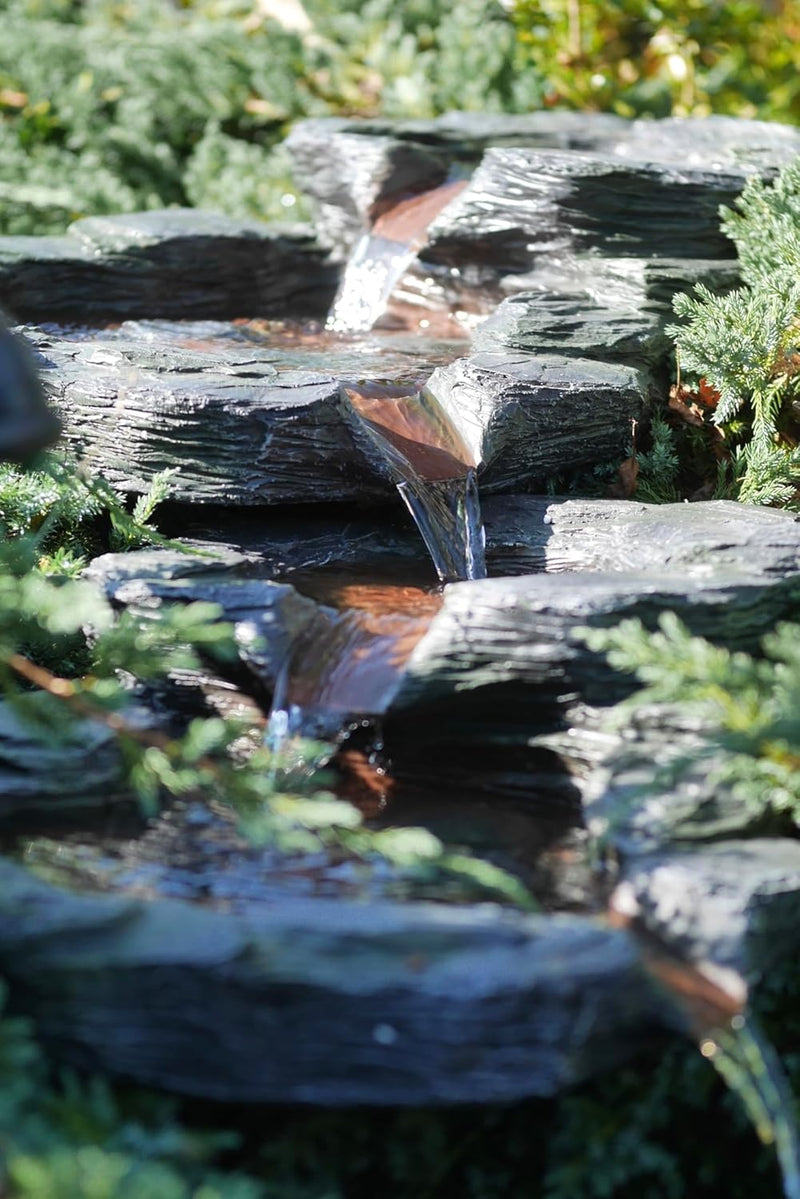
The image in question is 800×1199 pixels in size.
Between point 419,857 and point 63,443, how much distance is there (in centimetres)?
262

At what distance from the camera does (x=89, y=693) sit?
3436 millimetres

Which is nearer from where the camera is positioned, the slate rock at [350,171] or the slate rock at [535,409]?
the slate rock at [535,409]

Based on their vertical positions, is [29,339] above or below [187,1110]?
above

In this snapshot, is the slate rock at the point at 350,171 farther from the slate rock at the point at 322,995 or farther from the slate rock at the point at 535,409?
the slate rock at the point at 322,995

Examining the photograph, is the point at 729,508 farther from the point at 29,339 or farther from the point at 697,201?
the point at 29,339

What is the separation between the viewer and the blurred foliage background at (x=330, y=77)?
882 cm

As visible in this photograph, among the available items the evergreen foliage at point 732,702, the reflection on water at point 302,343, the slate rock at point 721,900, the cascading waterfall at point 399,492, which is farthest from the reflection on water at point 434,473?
the slate rock at point 721,900

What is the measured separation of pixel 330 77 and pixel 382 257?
303 centimetres

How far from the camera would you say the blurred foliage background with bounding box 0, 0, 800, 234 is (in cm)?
882

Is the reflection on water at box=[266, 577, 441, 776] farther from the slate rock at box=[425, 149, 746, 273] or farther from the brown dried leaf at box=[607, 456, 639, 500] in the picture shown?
the slate rock at box=[425, 149, 746, 273]

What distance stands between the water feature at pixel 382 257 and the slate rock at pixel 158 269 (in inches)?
13.2

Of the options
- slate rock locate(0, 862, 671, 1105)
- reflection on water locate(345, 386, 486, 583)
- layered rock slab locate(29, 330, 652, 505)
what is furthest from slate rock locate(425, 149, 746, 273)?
slate rock locate(0, 862, 671, 1105)

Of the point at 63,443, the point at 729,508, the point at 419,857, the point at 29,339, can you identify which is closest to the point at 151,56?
the point at 29,339

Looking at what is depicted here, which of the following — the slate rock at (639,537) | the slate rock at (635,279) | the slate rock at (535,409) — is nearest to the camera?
the slate rock at (639,537)
